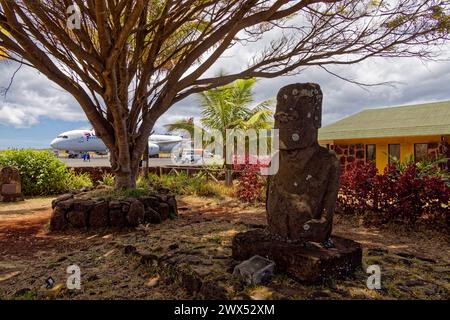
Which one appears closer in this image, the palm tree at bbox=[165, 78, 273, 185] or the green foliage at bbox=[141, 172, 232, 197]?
the green foliage at bbox=[141, 172, 232, 197]

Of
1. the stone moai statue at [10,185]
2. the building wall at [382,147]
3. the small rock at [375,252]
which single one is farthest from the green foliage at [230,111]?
the small rock at [375,252]

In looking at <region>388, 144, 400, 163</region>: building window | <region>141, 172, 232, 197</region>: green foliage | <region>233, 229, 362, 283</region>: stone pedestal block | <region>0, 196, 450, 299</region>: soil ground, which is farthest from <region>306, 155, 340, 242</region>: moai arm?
<region>388, 144, 400, 163</region>: building window

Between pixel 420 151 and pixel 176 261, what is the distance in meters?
13.0

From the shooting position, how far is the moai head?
3.98 m

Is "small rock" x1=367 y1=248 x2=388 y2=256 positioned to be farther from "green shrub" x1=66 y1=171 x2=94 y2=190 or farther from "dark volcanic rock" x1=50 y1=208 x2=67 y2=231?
"green shrub" x1=66 y1=171 x2=94 y2=190

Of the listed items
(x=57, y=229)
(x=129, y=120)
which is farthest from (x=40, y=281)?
(x=129, y=120)

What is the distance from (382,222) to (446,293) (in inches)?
168

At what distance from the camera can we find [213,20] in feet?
28.0

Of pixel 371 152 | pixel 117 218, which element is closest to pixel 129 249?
pixel 117 218

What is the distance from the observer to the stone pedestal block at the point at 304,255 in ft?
11.8

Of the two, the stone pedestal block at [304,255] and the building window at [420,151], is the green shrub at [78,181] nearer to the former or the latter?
the stone pedestal block at [304,255]

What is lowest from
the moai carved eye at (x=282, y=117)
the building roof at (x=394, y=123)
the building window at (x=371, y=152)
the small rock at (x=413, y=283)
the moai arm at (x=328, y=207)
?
the small rock at (x=413, y=283)

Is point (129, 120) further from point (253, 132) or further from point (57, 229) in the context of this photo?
point (253, 132)

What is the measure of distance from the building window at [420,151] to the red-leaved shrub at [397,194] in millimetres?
6805
